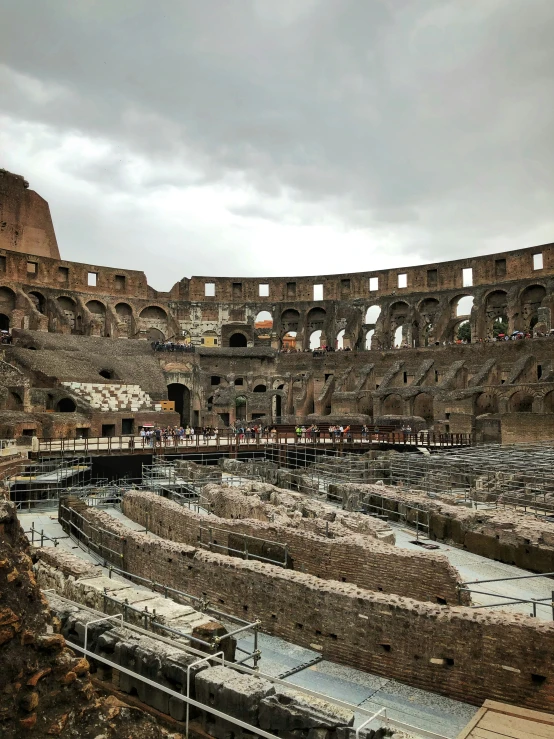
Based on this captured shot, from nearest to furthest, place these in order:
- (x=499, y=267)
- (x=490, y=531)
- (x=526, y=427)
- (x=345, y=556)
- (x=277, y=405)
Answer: (x=345, y=556) → (x=490, y=531) → (x=526, y=427) → (x=499, y=267) → (x=277, y=405)

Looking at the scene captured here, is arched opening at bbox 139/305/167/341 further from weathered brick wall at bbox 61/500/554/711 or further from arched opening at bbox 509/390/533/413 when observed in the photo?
weathered brick wall at bbox 61/500/554/711

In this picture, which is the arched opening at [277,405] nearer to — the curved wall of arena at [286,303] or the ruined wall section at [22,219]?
the curved wall of arena at [286,303]

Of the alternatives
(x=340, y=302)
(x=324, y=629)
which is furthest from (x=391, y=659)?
(x=340, y=302)

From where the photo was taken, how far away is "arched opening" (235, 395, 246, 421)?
1528 inches

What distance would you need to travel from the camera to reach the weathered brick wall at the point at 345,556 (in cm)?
757

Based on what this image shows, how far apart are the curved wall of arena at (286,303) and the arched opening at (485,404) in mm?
7582

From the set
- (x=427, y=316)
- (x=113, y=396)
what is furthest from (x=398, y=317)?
(x=113, y=396)

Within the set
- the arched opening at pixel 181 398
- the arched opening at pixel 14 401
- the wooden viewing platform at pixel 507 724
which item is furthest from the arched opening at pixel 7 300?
the wooden viewing platform at pixel 507 724

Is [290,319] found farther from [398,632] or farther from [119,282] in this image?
[398,632]

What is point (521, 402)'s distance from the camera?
3262 cm

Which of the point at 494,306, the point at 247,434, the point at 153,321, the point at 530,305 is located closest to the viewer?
the point at 247,434

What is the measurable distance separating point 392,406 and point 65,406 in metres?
20.0

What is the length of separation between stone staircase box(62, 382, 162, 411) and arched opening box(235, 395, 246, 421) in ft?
25.7

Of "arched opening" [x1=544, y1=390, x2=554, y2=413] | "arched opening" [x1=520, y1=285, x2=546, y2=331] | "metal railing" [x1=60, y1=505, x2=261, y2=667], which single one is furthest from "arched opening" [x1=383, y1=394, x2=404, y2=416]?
"metal railing" [x1=60, y1=505, x2=261, y2=667]
